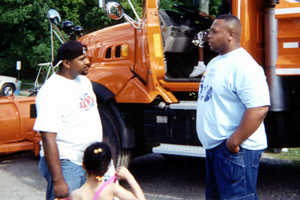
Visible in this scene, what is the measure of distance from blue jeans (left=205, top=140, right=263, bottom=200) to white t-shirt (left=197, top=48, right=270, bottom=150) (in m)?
0.06

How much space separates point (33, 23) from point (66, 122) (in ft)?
81.1

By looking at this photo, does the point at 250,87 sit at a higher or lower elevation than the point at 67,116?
higher

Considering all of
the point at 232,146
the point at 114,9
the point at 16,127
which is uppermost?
the point at 114,9

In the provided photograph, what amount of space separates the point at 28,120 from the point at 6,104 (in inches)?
17.6

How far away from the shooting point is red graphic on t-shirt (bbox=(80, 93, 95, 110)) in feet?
10.2

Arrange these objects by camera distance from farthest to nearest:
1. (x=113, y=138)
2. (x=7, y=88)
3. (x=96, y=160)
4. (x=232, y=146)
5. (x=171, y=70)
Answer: (x=7, y=88) → (x=171, y=70) → (x=113, y=138) → (x=232, y=146) → (x=96, y=160)

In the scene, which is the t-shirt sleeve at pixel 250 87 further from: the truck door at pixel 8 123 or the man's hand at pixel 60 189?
the truck door at pixel 8 123

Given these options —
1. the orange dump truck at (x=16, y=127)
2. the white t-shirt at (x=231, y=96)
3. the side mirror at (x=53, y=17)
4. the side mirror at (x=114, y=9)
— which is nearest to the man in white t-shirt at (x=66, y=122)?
the white t-shirt at (x=231, y=96)

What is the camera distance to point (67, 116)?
3027 millimetres

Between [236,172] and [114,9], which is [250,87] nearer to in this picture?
[236,172]

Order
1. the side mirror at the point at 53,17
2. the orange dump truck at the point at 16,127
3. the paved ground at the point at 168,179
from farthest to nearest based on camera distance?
the orange dump truck at the point at 16,127 < the side mirror at the point at 53,17 < the paved ground at the point at 168,179

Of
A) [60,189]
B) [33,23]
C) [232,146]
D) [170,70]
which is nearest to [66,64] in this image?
[60,189]

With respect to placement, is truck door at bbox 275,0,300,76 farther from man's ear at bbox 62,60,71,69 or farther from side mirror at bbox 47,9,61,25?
side mirror at bbox 47,9,61,25

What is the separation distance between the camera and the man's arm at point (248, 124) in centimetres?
279
